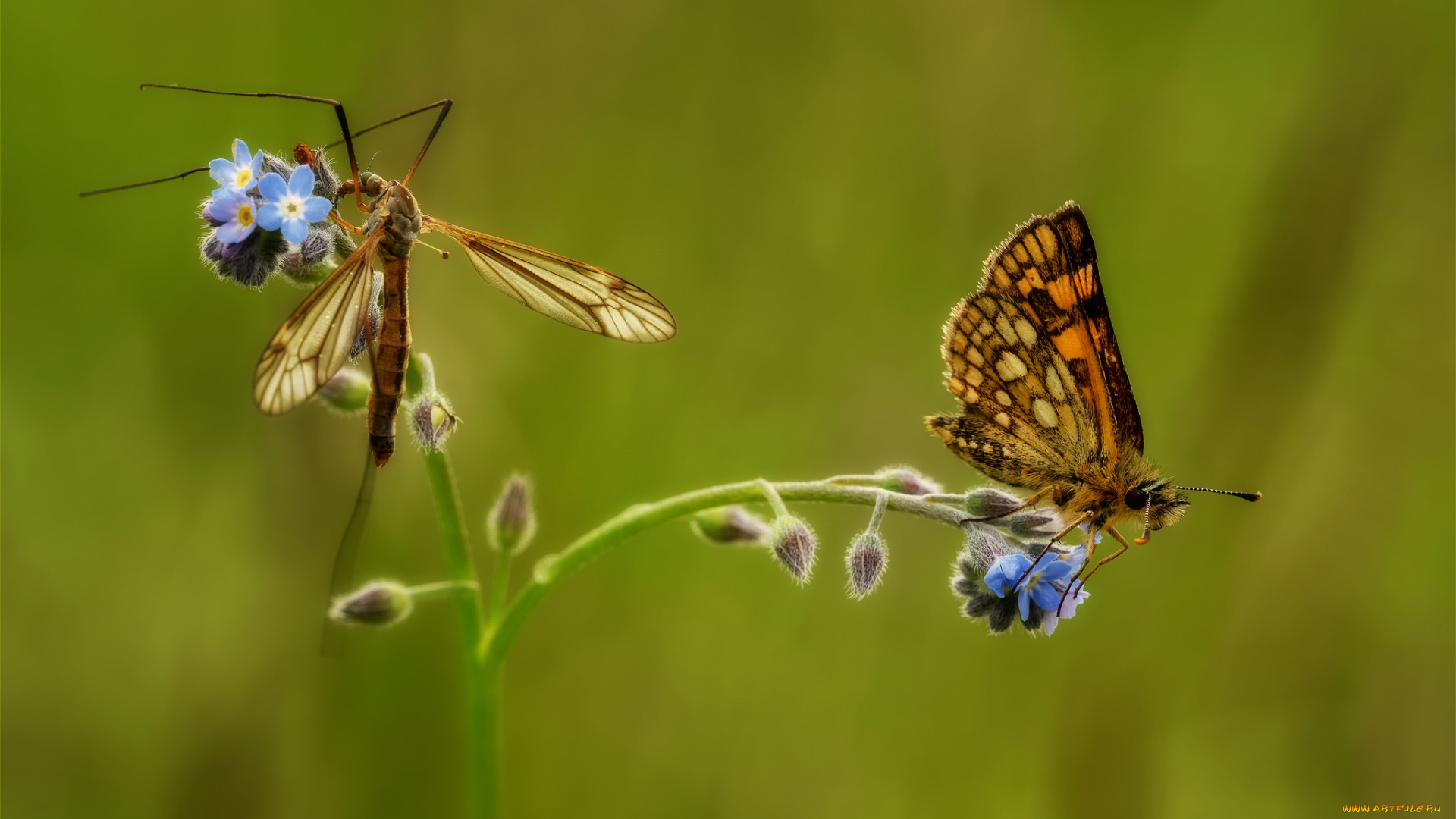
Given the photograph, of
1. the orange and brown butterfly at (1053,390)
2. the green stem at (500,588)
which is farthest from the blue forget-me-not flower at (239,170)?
the orange and brown butterfly at (1053,390)

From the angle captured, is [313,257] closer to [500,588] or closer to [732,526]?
[500,588]

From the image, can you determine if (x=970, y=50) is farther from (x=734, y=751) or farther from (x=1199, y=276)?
(x=734, y=751)

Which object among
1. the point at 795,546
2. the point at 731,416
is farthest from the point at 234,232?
the point at 731,416

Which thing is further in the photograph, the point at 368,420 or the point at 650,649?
the point at 650,649

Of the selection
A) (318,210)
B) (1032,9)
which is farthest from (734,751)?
(1032,9)

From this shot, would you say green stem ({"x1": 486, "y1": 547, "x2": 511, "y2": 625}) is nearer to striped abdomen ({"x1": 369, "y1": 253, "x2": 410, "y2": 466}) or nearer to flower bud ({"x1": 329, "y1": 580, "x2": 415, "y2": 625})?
flower bud ({"x1": 329, "y1": 580, "x2": 415, "y2": 625})

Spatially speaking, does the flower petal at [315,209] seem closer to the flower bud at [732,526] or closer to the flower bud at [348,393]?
the flower bud at [348,393]
